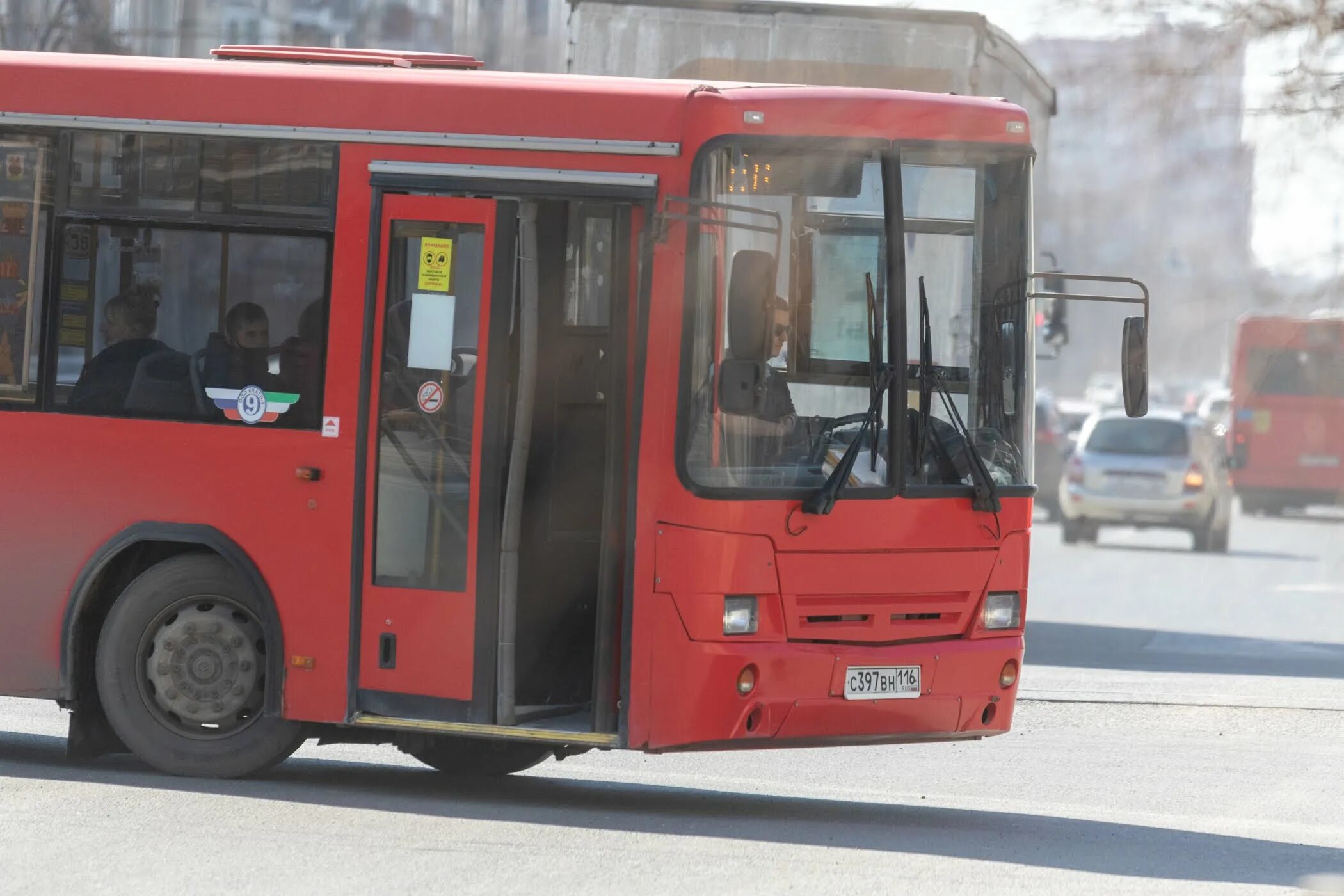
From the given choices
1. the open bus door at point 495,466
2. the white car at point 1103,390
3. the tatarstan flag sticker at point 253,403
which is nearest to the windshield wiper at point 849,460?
the open bus door at point 495,466

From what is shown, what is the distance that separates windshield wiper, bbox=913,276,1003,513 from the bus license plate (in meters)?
0.73

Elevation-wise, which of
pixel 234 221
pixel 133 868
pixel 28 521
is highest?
pixel 234 221

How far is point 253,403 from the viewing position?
9.19 meters

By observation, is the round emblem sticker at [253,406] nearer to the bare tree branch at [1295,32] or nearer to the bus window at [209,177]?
the bus window at [209,177]

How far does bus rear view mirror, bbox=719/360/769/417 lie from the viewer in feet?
28.1

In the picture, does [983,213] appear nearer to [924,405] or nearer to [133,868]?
[924,405]

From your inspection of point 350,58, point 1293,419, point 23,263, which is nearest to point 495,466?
point 350,58

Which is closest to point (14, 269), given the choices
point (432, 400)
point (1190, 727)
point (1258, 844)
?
point (432, 400)

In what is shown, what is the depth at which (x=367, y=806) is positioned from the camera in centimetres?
881

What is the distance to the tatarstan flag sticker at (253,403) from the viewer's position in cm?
916

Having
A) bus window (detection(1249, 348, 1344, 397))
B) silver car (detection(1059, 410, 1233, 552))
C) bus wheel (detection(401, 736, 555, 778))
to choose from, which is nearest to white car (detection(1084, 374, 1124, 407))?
bus window (detection(1249, 348, 1344, 397))

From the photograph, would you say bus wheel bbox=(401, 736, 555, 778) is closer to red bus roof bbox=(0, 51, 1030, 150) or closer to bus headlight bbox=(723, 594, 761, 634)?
bus headlight bbox=(723, 594, 761, 634)

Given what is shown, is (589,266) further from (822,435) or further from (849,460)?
(849,460)

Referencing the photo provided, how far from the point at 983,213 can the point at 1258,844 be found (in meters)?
2.74
